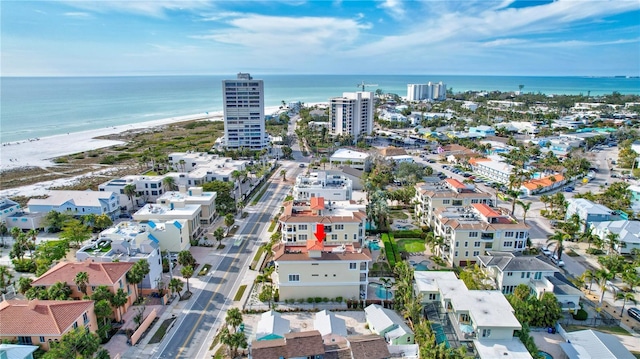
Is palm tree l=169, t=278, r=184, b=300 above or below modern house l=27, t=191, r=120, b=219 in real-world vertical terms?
below

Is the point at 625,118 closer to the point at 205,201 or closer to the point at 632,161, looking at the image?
the point at 632,161

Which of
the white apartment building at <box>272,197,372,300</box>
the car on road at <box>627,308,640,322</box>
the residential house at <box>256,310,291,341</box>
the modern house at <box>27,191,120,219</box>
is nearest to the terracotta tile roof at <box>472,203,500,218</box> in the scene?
the car on road at <box>627,308,640,322</box>

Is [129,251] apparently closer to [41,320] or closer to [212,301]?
[212,301]

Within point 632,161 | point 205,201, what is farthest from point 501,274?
point 632,161

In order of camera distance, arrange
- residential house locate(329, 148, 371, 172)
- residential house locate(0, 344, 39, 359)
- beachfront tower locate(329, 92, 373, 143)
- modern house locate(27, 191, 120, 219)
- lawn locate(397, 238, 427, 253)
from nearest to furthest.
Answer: residential house locate(0, 344, 39, 359) < lawn locate(397, 238, 427, 253) < modern house locate(27, 191, 120, 219) < residential house locate(329, 148, 371, 172) < beachfront tower locate(329, 92, 373, 143)

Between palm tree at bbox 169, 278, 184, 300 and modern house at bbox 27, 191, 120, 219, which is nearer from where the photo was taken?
palm tree at bbox 169, 278, 184, 300

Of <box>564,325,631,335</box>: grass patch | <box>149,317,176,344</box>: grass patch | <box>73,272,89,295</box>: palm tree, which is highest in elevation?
<box>73,272,89,295</box>: palm tree

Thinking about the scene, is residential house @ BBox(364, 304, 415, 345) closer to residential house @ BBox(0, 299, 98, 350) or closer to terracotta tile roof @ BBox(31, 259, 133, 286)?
terracotta tile roof @ BBox(31, 259, 133, 286)
